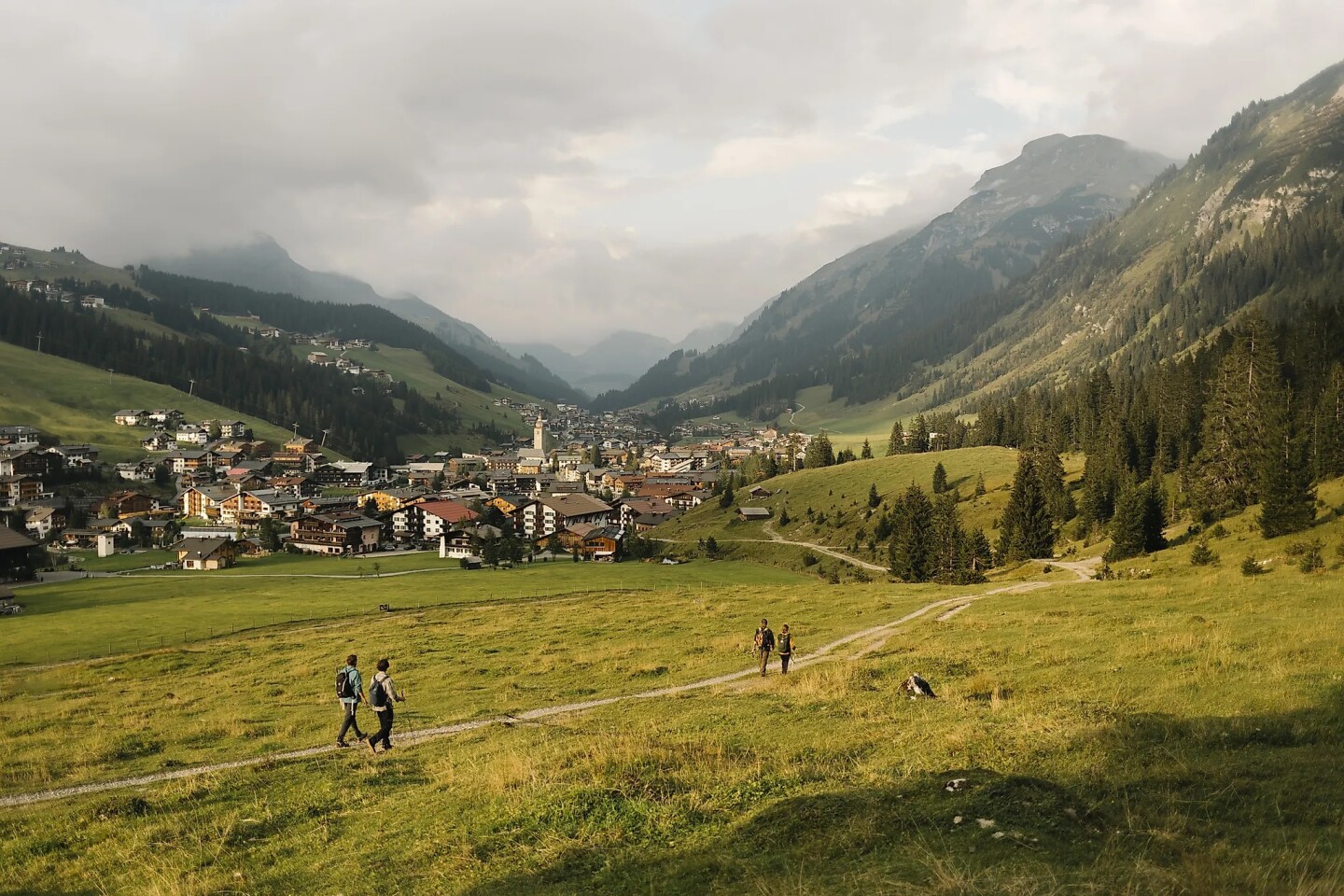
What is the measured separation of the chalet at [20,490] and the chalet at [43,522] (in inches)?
378

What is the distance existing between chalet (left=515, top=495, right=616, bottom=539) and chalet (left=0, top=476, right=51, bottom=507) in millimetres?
109604

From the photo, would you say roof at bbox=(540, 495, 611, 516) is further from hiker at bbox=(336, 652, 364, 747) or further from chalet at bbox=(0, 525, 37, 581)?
hiker at bbox=(336, 652, 364, 747)

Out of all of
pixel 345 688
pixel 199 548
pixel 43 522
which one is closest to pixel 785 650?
pixel 345 688

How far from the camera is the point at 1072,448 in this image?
146 m

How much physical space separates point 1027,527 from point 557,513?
333 feet

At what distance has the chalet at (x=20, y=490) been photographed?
16175cm

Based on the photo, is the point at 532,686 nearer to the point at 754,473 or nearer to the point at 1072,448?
the point at 1072,448

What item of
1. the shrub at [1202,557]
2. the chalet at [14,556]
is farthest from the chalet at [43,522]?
the shrub at [1202,557]

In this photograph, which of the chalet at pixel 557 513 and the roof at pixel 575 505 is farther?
the roof at pixel 575 505

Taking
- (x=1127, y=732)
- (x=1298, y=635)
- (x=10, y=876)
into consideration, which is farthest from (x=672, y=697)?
(x=1298, y=635)

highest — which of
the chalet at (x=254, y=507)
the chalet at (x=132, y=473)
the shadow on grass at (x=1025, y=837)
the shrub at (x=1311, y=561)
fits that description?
the chalet at (x=132, y=473)

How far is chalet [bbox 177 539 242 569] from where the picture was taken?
116562mm

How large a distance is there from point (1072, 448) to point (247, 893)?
161 metres

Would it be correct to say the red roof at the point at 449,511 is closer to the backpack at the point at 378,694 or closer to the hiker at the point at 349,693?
the hiker at the point at 349,693
